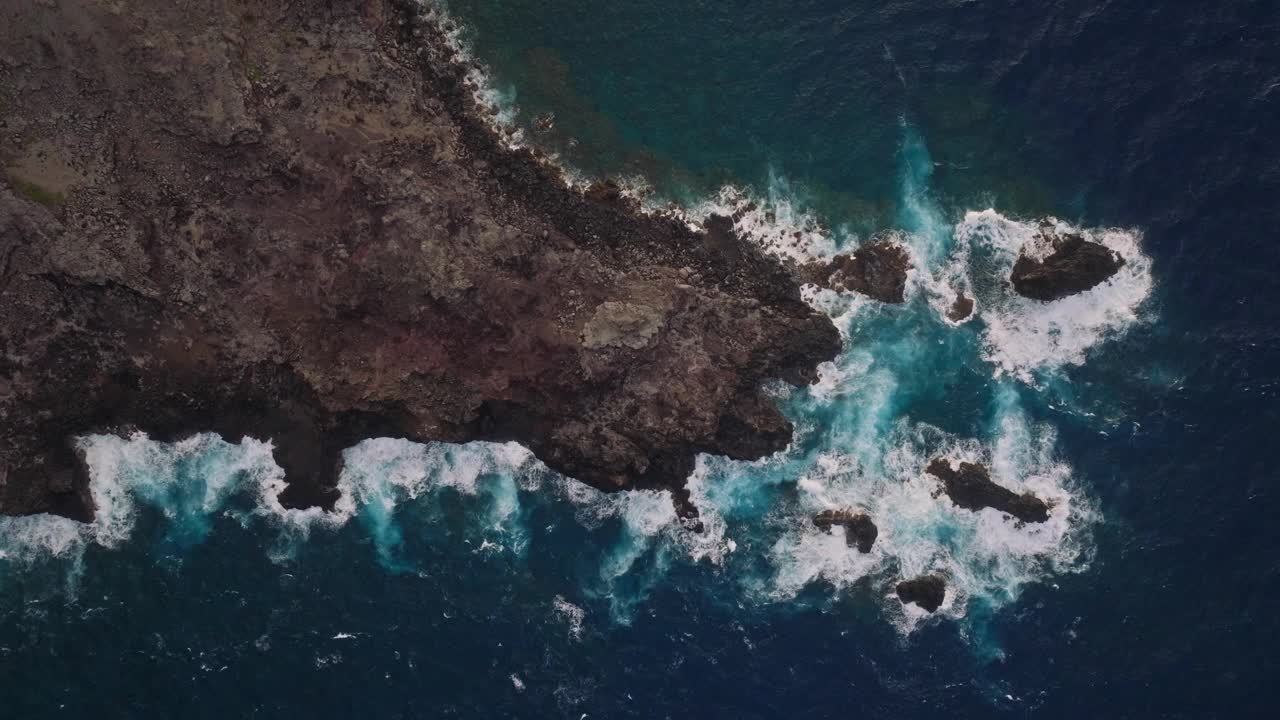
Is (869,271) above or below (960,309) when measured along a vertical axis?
above

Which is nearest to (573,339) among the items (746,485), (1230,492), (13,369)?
(746,485)

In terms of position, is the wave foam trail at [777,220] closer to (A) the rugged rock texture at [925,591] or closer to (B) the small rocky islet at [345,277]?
(B) the small rocky islet at [345,277]

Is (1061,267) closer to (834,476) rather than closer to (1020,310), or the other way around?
(1020,310)

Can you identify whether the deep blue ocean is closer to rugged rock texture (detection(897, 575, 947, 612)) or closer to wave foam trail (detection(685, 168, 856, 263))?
wave foam trail (detection(685, 168, 856, 263))

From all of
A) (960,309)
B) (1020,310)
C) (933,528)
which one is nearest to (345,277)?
(960,309)

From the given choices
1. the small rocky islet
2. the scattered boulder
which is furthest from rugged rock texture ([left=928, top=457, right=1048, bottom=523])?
the scattered boulder

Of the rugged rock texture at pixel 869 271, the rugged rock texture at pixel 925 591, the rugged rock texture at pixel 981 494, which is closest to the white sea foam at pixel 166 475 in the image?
the rugged rock texture at pixel 869 271
